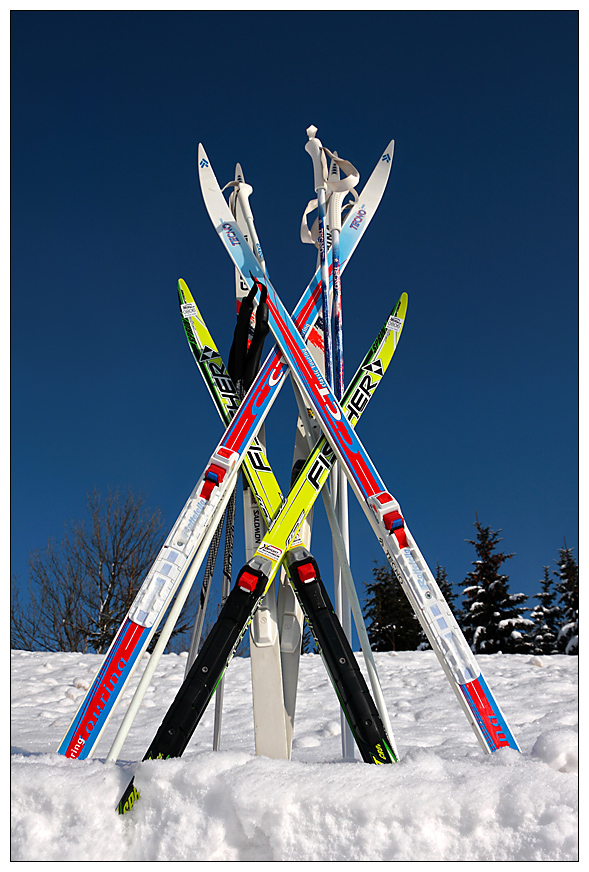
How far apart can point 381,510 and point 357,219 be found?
1406 mm

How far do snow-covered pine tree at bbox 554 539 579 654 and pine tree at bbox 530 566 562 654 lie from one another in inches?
9.1

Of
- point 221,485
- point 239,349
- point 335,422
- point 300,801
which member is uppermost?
point 239,349

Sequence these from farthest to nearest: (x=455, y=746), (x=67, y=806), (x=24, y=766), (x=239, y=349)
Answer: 1. (x=455, y=746)
2. (x=239, y=349)
3. (x=24, y=766)
4. (x=67, y=806)

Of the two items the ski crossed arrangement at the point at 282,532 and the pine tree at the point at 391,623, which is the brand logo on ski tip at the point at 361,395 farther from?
the pine tree at the point at 391,623

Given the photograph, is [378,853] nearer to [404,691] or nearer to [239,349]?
[239,349]

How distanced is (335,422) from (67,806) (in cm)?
143

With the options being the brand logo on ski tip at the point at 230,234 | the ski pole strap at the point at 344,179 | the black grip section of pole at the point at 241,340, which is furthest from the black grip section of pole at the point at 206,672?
the ski pole strap at the point at 344,179

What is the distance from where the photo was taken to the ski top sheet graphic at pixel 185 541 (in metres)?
1.88

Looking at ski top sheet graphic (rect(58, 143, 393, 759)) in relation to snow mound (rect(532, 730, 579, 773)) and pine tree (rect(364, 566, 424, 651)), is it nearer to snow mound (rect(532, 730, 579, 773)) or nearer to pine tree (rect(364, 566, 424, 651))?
snow mound (rect(532, 730, 579, 773))

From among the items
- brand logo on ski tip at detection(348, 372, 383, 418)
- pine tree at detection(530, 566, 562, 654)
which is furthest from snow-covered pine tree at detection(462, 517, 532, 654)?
brand logo on ski tip at detection(348, 372, 383, 418)

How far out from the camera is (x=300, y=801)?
1.47 metres

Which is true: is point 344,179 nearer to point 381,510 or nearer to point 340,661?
point 381,510

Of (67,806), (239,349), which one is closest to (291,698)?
(67,806)

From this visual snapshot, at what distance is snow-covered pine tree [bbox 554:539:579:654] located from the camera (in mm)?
A: 10578
